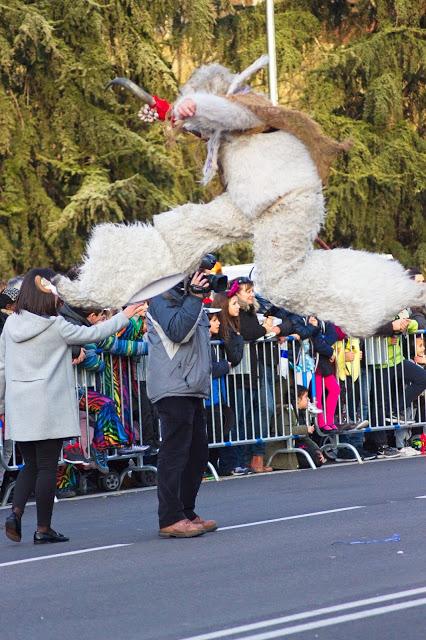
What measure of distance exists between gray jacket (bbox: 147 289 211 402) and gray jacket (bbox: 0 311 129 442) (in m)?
0.46

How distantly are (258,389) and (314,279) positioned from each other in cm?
788

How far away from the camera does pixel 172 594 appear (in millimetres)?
7914

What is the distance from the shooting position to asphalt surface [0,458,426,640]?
279 inches

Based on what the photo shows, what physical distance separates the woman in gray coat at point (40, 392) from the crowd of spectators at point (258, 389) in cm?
219

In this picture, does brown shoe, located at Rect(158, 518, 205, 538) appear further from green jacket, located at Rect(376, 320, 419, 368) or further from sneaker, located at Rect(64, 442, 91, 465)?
green jacket, located at Rect(376, 320, 419, 368)

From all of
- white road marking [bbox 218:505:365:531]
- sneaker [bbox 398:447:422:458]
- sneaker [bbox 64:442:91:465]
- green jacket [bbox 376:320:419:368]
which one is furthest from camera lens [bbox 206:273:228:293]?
sneaker [bbox 398:447:422:458]

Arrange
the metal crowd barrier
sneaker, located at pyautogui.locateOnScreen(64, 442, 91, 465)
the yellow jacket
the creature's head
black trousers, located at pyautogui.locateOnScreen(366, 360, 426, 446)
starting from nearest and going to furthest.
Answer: the creature's head
sneaker, located at pyautogui.locateOnScreen(64, 442, 91, 465)
the metal crowd barrier
the yellow jacket
black trousers, located at pyautogui.locateOnScreen(366, 360, 426, 446)

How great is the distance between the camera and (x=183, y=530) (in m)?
10.0

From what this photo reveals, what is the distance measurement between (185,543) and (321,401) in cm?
577

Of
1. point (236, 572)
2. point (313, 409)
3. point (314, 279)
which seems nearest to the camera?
point (314, 279)

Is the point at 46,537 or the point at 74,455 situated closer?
the point at 46,537

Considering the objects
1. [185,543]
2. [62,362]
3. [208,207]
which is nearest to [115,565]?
[185,543]

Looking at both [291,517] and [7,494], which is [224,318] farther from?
[291,517]

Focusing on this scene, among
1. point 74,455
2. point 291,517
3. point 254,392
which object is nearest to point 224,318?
point 254,392
